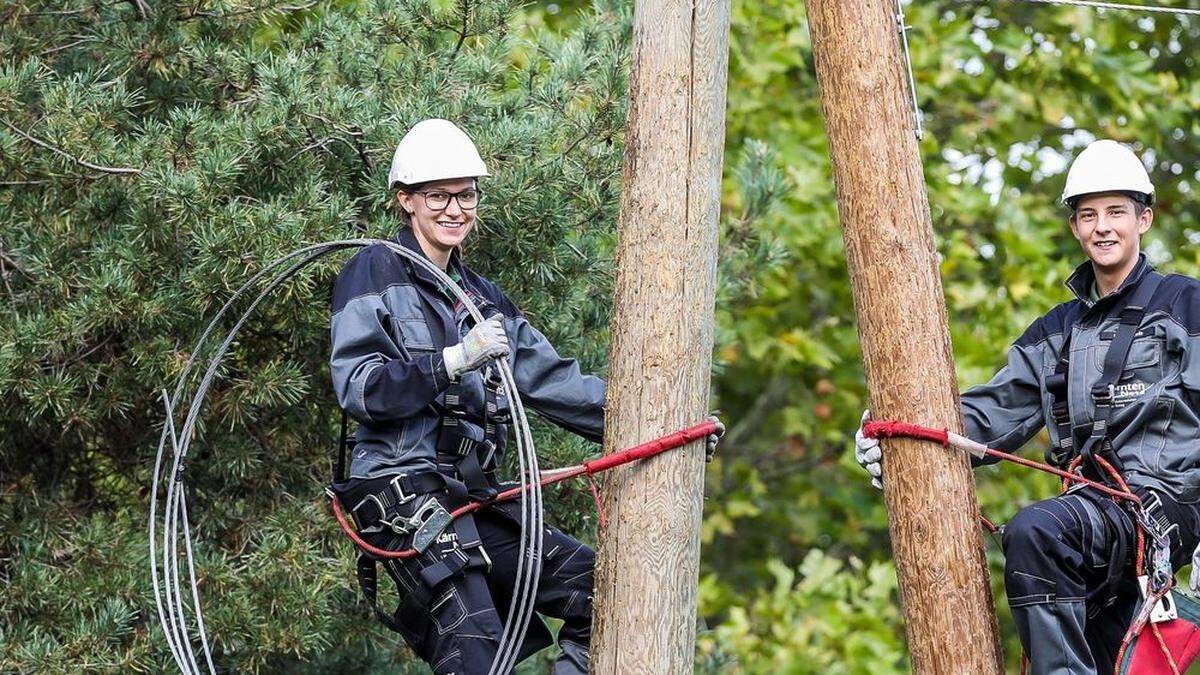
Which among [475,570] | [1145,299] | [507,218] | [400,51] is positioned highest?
[400,51]

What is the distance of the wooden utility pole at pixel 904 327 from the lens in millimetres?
4602

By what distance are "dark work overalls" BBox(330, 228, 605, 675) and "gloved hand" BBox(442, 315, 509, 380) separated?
1.7 inches

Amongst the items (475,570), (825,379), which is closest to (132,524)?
(475,570)

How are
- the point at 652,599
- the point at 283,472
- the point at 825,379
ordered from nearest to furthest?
the point at 652,599 < the point at 283,472 < the point at 825,379

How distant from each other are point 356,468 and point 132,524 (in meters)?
2.27

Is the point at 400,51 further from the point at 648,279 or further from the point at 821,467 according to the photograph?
the point at 821,467

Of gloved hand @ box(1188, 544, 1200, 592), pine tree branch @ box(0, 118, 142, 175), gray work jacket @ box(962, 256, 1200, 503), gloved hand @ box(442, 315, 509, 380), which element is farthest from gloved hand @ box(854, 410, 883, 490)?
pine tree branch @ box(0, 118, 142, 175)

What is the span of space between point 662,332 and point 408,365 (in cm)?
72

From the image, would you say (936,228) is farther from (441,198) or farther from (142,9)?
(441,198)

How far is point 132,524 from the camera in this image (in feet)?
21.4

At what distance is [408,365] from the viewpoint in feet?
14.3

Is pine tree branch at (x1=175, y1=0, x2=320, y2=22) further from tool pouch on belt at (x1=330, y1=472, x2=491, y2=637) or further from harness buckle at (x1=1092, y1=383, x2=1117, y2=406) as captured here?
harness buckle at (x1=1092, y1=383, x2=1117, y2=406)

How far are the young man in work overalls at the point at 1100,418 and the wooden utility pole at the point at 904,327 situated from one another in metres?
0.14

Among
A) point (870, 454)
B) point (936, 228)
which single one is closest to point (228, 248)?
point (870, 454)
